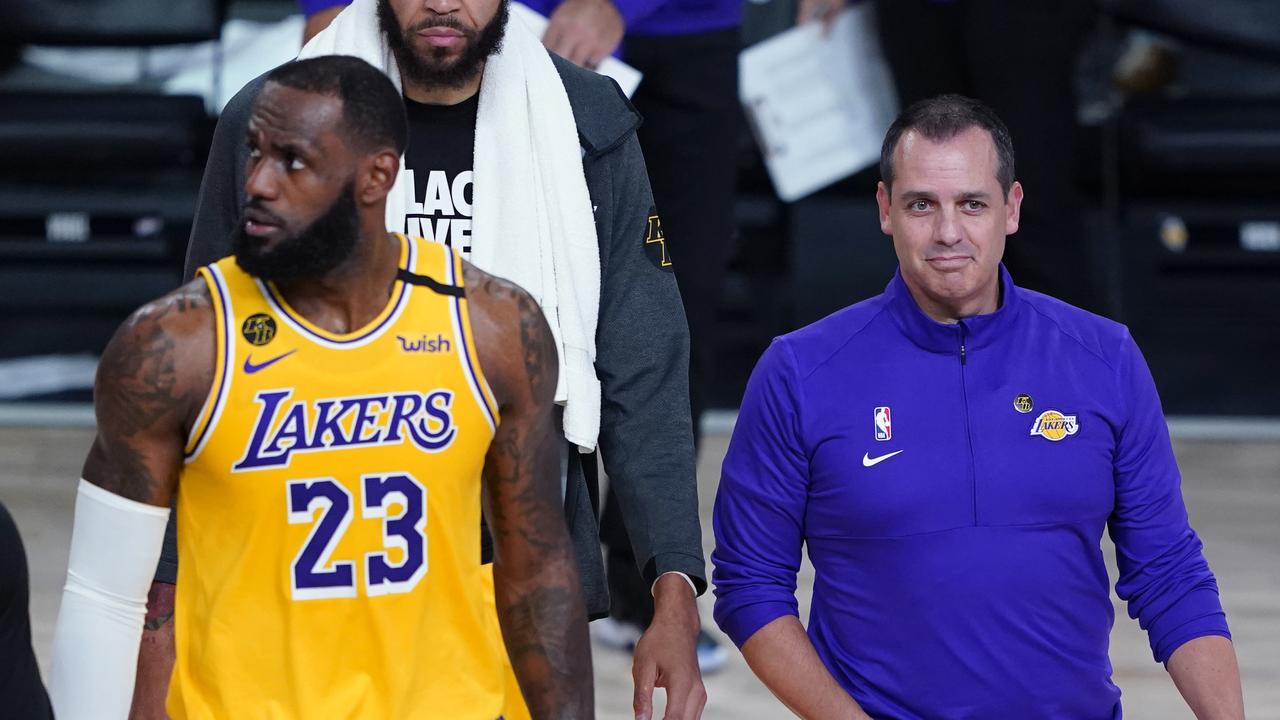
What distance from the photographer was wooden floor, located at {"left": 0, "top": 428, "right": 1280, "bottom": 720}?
3.82 m

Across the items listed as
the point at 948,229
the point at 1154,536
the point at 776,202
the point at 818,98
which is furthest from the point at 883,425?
the point at 776,202

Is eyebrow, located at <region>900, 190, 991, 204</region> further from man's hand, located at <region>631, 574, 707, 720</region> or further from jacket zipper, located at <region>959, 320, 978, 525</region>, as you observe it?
man's hand, located at <region>631, 574, 707, 720</region>

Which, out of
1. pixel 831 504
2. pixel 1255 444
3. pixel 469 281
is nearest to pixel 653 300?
pixel 831 504

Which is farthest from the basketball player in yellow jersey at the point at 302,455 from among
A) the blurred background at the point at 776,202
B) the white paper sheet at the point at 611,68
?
the blurred background at the point at 776,202

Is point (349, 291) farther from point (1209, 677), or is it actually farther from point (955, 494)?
point (1209, 677)

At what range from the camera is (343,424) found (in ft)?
6.70

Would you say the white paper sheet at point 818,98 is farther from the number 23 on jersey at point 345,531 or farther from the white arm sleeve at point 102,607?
the white arm sleeve at point 102,607

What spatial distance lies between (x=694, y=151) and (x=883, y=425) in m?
1.31

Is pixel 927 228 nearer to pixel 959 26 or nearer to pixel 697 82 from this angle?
pixel 697 82

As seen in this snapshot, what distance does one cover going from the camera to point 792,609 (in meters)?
2.67

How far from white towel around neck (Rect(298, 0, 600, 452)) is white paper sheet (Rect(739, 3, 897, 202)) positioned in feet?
5.51

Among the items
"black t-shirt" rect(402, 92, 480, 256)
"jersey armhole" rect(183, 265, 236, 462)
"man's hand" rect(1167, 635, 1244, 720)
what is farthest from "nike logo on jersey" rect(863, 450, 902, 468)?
"jersey armhole" rect(183, 265, 236, 462)

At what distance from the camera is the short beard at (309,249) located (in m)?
2.02

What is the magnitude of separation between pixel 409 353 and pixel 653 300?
68 cm
